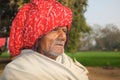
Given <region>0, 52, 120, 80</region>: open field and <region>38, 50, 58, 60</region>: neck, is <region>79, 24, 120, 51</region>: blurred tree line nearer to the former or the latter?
<region>0, 52, 120, 80</region>: open field

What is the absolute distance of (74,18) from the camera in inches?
1212

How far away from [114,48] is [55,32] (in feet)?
425

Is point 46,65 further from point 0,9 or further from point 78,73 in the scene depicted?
point 0,9

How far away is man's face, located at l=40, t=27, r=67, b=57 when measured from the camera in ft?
6.66

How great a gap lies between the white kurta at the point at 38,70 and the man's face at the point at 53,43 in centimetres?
16

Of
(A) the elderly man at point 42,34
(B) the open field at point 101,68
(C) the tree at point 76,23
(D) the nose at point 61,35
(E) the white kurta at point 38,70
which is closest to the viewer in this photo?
(E) the white kurta at point 38,70

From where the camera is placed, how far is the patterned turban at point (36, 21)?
2.02 metres

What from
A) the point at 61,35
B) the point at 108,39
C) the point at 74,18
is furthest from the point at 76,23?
the point at 108,39

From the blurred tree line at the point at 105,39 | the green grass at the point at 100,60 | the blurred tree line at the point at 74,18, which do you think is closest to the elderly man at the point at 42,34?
the green grass at the point at 100,60

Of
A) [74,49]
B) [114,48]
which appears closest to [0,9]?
[74,49]

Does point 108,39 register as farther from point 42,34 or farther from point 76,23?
point 42,34

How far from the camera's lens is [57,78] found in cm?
178

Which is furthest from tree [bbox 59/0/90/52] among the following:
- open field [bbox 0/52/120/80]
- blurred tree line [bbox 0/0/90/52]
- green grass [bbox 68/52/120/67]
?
green grass [bbox 68/52/120/67]

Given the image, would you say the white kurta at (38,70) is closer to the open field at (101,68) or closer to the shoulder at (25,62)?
the shoulder at (25,62)
